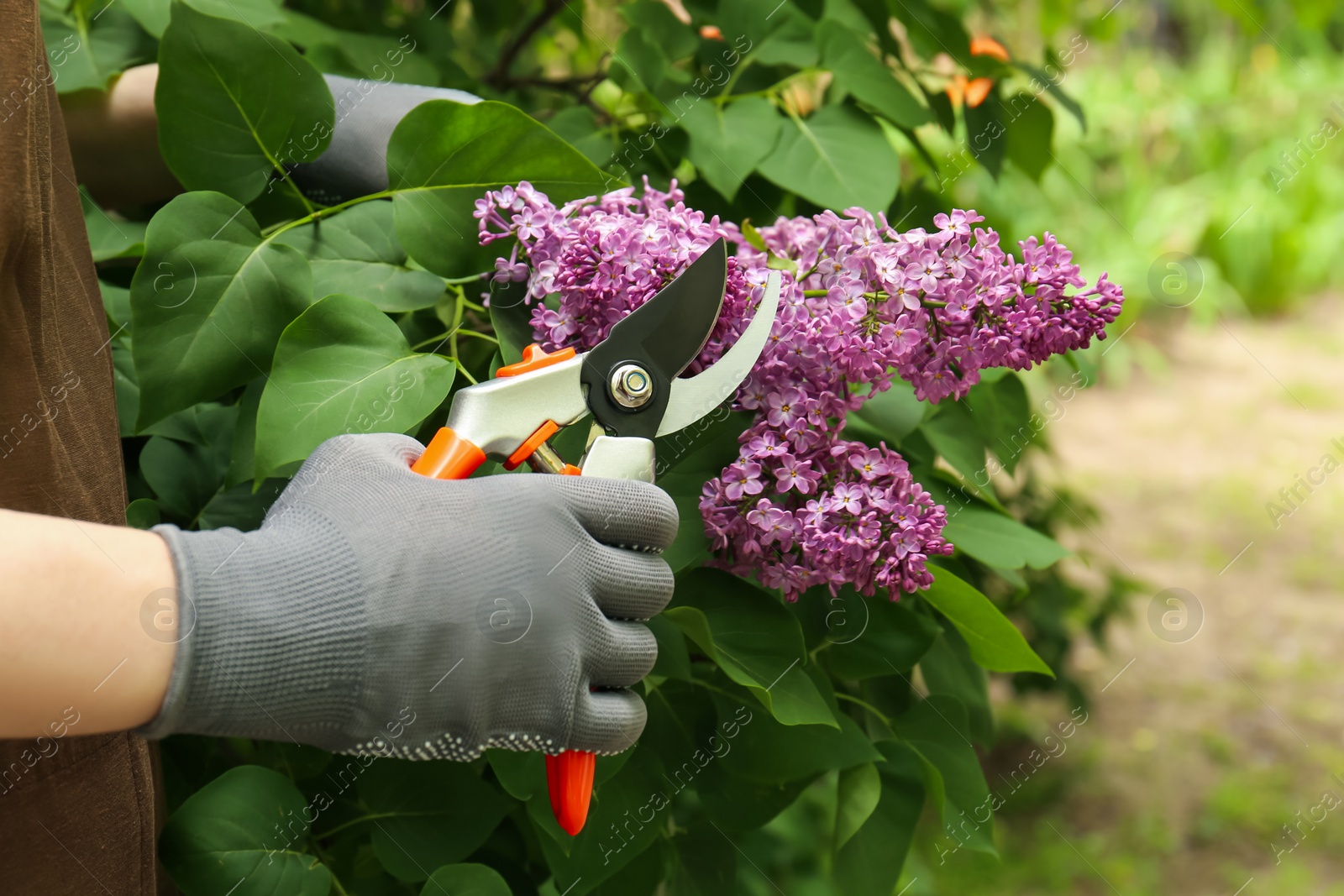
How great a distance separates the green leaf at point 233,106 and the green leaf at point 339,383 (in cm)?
14

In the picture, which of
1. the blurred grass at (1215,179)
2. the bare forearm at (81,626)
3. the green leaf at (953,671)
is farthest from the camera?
the blurred grass at (1215,179)

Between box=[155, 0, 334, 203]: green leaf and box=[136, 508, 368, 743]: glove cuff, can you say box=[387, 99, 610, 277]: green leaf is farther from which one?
box=[136, 508, 368, 743]: glove cuff

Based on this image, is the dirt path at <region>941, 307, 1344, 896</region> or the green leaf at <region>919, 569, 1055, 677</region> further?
the dirt path at <region>941, 307, 1344, 896</region>

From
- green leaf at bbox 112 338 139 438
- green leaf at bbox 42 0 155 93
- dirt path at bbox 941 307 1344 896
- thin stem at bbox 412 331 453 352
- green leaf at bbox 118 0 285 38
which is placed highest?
green leaf at bbox 118 0 285 38

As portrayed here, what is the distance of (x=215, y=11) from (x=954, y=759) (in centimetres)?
75

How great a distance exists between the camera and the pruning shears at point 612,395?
22.2 inches

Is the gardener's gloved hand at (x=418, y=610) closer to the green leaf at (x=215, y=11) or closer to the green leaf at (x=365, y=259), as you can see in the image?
the green leaf at (x=365, y=259)

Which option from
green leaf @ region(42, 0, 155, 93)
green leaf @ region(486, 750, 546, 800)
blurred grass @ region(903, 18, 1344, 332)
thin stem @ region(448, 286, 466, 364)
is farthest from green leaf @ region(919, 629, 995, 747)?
blurred grass @ region(903, 18, 1344, 332)

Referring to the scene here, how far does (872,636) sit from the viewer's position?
700mm

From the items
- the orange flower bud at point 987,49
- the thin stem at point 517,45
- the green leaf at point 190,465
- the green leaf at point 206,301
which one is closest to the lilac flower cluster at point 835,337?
the green leaf at point 206,301

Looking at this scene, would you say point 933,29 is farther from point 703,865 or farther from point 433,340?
point 703,865

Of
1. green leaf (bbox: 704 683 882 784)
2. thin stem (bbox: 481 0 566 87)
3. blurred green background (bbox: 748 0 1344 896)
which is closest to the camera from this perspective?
green leaf (bbox: 704 683 882 784)

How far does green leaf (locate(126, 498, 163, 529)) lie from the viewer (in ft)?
2.11

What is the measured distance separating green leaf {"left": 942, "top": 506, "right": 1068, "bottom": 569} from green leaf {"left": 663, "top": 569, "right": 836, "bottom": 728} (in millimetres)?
167
